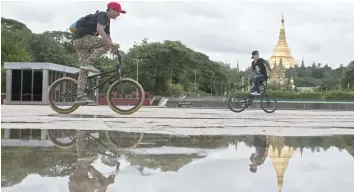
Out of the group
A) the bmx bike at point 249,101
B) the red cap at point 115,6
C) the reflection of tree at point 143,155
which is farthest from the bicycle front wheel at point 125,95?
the bmx bike at point 249,101

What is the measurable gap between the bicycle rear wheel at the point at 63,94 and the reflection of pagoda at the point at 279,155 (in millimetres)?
4095

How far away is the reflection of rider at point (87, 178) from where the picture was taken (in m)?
1.90

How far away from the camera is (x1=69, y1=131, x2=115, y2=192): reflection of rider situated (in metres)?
1.90

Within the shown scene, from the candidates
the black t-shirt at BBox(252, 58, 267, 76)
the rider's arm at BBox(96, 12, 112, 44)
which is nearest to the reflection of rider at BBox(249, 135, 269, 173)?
the rider's arm at BBox(96, 12, 112, 44)

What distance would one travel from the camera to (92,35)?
652 centimetres

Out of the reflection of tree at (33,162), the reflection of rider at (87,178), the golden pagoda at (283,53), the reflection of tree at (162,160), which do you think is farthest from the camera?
the golden pagoda at (283,53)

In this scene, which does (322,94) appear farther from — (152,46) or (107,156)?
(107,156)

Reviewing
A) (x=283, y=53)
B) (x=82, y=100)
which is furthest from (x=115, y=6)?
(x=283, y=53)

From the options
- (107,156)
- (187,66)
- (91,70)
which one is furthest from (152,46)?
(107,156)

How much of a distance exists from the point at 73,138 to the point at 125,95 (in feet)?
12.0

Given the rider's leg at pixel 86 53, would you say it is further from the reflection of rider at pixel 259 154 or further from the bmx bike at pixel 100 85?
the reflection of rider at pixel 259 154

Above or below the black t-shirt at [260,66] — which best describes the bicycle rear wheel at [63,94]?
below

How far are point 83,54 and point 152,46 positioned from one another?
5227 centimetres

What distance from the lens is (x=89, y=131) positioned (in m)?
4.04
